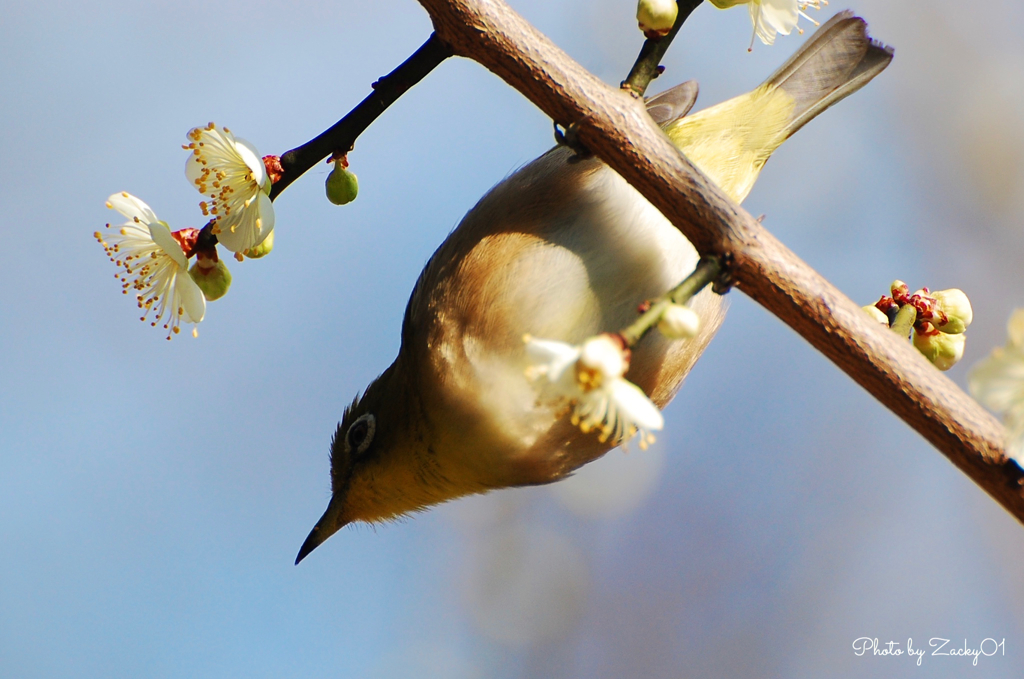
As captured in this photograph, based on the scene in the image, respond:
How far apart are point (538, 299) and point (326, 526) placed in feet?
4.35

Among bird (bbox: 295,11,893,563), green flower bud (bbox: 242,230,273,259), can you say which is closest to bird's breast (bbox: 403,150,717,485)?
bird (bbox: 295,11,893,563)

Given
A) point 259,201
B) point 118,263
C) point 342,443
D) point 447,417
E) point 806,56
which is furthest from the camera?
point 342,443

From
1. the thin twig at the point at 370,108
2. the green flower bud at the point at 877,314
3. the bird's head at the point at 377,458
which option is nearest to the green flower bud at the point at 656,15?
the thin twig at the point at 370,108

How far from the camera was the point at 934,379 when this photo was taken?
1453 mm

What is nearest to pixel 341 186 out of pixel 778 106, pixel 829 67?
pixel 778 106

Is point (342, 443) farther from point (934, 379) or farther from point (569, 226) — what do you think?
point (934, 379)

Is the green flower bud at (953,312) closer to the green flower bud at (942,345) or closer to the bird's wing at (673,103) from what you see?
the green flower bud at (942,345)

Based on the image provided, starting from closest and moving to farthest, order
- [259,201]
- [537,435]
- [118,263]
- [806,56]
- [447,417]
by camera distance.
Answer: [259,201]
[118,263]
[537,435]
[447,417]
[806,56]

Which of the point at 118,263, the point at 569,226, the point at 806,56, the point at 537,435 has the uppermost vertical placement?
the point at 806,56

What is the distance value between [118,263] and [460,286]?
0.85m

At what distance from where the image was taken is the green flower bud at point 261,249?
1900mm

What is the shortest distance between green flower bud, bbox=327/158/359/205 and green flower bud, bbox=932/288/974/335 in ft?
4.51

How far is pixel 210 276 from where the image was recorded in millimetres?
1919

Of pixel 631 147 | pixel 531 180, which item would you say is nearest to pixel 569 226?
pixel 531 180
